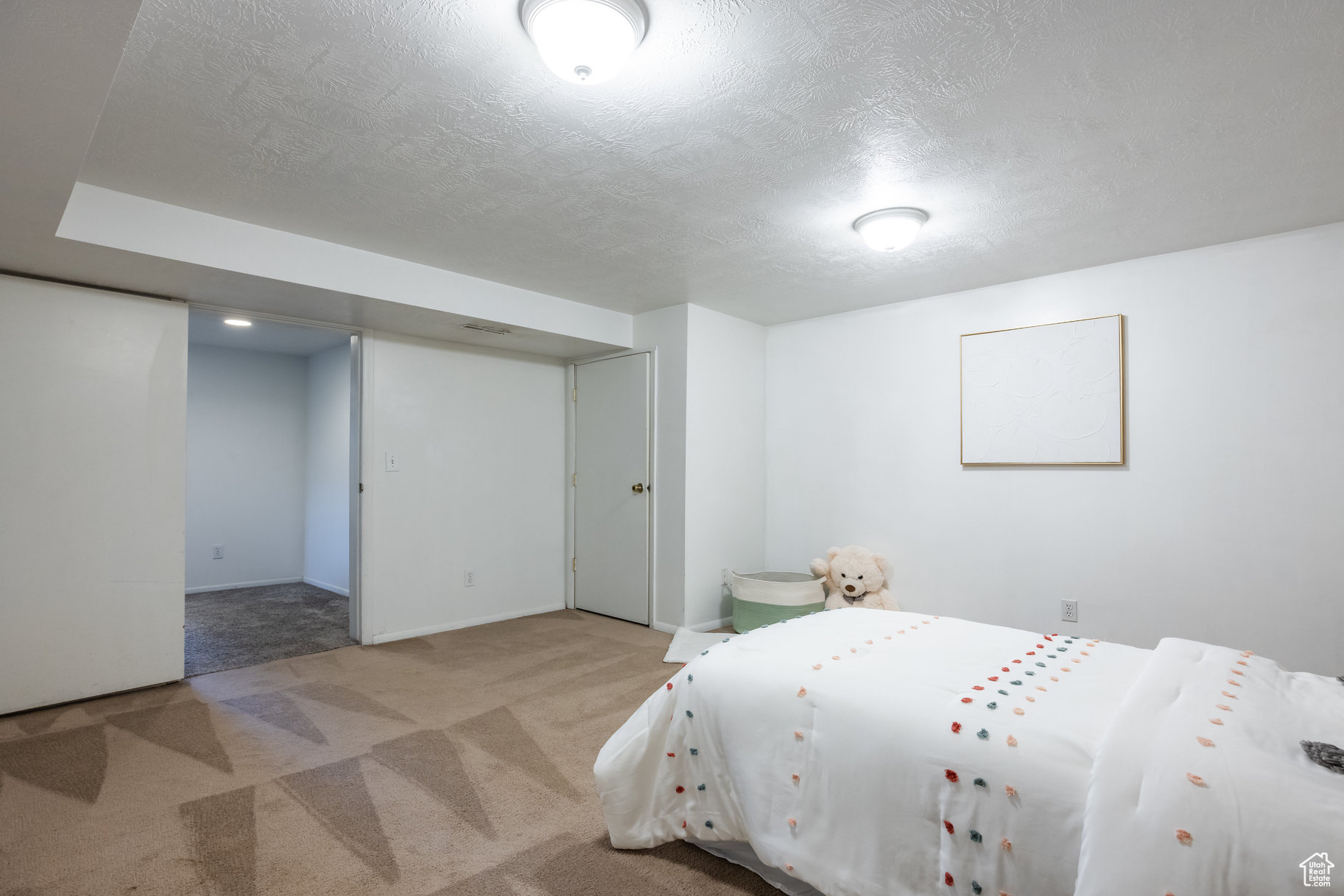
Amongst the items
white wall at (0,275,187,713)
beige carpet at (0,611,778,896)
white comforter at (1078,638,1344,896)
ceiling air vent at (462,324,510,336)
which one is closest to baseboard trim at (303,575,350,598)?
beige carpet at (0,611,778,896)

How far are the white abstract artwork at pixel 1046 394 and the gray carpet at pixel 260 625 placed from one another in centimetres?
414

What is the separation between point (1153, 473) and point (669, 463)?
2698 millimetres

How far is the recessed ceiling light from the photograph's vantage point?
2781 millimetres

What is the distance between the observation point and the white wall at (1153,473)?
2.92 m

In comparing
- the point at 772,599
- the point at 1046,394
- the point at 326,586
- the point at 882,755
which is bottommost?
the point at 326,586

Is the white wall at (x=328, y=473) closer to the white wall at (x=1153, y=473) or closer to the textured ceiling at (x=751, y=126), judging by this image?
the textured ceiling at (x=751, y=126)

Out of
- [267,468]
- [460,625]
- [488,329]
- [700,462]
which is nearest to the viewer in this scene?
[488,329]

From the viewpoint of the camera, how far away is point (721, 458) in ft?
14.9

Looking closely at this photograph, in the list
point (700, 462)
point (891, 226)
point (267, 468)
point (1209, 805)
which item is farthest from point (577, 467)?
point (1209, 805)

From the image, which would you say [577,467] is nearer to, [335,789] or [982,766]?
[335,789]

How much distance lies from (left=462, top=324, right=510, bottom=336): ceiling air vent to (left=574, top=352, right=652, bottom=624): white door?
0.90 meters

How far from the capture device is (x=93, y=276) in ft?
9.66

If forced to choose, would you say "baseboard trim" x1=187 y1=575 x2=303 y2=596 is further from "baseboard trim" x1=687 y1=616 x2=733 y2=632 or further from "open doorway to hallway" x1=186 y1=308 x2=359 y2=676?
"baseboard trim" x1=687 y1=616 x2=733 y2=632

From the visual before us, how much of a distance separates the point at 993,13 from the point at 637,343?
3247 millimetres
